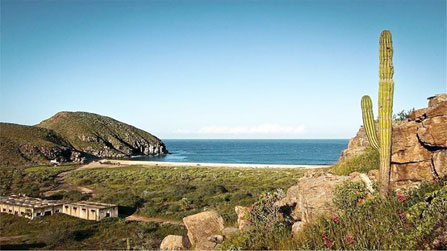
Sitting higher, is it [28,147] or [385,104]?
[385,104]

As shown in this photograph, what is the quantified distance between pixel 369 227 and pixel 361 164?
7917mm

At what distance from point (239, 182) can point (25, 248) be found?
77.7ft

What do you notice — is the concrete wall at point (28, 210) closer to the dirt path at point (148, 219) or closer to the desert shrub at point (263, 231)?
the dirt path at point (148, 219)

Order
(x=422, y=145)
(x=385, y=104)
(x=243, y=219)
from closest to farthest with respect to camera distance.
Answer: (x=385, y=104) → (x=422, y=145) → (x=243, y=219)

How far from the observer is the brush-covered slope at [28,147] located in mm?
69188

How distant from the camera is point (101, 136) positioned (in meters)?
117

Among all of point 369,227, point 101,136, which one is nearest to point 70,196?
point 369,227

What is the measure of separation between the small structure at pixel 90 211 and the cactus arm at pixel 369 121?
53.2ft

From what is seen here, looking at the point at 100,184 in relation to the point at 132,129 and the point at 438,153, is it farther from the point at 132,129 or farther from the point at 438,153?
the point at 132,129

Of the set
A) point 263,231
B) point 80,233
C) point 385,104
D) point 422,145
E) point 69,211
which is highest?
point 385,104

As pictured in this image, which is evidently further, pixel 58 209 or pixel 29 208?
pixel 58 209

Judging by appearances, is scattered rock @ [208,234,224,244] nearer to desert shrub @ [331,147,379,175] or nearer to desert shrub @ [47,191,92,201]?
desert shrub @ [331,147,379,175]

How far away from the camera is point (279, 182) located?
3228 centimetres

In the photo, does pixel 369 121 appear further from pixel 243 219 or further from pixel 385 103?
pixel 243 219
